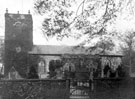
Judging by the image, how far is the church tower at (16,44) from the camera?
130ft

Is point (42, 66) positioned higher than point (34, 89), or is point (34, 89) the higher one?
point (42, 66)

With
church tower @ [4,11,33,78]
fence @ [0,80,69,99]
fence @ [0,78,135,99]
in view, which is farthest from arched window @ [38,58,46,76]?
fence @ [0,80,69,99]

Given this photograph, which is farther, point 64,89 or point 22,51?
point 22,51

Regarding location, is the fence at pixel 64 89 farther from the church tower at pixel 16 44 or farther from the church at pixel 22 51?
the church tower at pixel 16 44

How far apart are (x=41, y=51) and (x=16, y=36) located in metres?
5.62

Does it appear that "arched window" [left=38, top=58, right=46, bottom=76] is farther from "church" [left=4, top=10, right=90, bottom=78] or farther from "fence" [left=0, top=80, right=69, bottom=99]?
"fence" [left=0, top=80, right=69, bottom=99]

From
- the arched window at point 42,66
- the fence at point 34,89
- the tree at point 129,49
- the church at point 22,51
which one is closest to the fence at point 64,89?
the fence at point 34,89

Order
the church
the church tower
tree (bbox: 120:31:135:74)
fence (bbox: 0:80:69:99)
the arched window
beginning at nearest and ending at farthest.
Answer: fence (bbox: 0:80:69:99), tree (bbox: 120:31:135:74), the church tower, the church, the arched window

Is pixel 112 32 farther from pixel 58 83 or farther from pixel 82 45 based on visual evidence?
pixel 58 83

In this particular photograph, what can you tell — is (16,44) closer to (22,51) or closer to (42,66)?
(22,51)

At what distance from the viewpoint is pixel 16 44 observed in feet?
139

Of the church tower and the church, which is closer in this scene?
the church tower

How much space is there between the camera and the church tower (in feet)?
130

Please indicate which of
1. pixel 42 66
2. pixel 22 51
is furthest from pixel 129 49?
pixel 22 51
